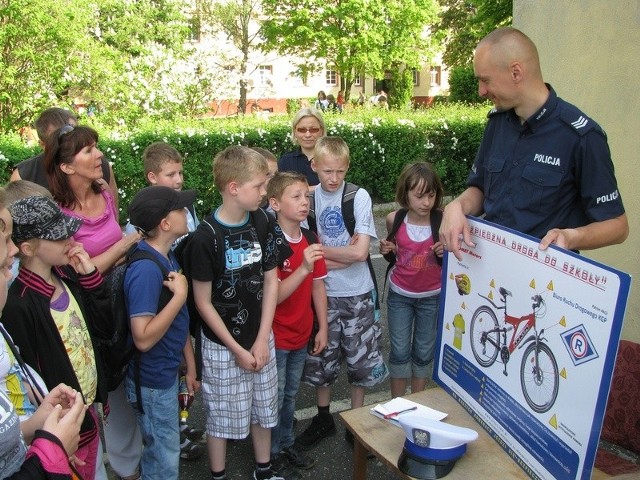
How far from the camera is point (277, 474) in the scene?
3.31 meters

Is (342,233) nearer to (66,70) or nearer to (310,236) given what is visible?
(310,236)

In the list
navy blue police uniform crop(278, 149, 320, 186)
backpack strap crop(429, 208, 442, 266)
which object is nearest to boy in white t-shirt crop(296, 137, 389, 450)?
backpack strap crop(429, 208, 442, 266)

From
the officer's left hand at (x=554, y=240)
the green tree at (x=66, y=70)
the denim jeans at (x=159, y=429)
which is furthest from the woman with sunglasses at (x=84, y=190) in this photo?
the green tree at (x=66, y=70)

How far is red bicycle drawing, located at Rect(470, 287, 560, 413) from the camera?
1.76 metres

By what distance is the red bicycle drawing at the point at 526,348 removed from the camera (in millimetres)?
1758

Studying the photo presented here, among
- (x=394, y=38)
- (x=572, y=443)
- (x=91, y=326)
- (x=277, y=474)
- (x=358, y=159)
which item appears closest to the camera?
(x=572, y=443)

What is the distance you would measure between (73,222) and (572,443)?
201cm

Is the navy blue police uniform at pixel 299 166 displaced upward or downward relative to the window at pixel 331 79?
downward

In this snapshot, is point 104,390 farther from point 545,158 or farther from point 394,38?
point 394,38

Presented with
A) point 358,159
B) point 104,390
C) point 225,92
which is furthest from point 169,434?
point 225,92

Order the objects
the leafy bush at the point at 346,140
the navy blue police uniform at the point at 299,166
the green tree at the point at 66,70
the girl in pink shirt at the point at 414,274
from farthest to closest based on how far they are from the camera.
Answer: the green tree at the point at 66,70 < the leafy bush at the point at 346,140 < the navy blue police uniform at the point at 299,166 < the girl in pink shirt at the point at 414,274

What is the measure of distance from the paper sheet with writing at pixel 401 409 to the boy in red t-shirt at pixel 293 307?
2.87ft

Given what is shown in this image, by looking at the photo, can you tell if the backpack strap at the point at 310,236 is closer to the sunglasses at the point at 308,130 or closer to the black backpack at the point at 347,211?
the black backpack at the point at 347,211

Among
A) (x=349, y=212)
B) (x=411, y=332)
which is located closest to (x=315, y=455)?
(x=411, y=332)
